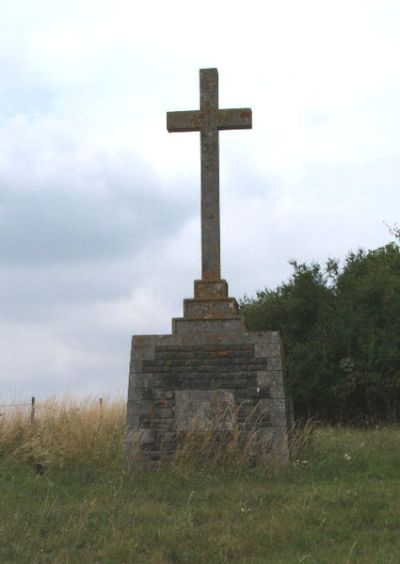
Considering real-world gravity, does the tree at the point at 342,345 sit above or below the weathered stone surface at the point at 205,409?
above

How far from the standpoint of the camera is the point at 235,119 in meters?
12.1

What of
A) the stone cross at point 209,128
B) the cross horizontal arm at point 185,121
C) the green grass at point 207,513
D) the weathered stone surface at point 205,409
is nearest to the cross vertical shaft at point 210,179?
the stone cross at point 209,128

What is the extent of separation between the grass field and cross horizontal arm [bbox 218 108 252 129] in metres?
4.94

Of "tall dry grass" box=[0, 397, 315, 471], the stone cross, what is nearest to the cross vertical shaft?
the stone cross

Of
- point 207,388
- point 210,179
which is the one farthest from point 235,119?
point 207,388

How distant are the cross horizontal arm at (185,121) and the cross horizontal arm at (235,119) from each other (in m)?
0.35

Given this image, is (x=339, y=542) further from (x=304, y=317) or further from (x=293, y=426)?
(x=304, y=317)

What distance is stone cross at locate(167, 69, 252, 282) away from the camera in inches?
464

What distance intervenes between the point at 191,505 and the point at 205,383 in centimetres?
276

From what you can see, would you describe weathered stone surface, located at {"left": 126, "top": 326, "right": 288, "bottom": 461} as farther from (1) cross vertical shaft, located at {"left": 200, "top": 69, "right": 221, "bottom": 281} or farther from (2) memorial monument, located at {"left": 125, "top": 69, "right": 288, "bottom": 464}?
(1) cross vertical shaft, located at {"left": 200, "top": 69, "right": 221, "bottom": 281}

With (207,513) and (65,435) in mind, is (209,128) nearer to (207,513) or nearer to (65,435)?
(65,435)

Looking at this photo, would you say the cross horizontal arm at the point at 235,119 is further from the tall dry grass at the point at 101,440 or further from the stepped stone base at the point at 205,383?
the tall dry grass at the point at 101,440

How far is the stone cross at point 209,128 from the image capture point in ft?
38.7

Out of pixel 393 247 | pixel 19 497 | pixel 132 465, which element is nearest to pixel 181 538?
pixel 19 497
